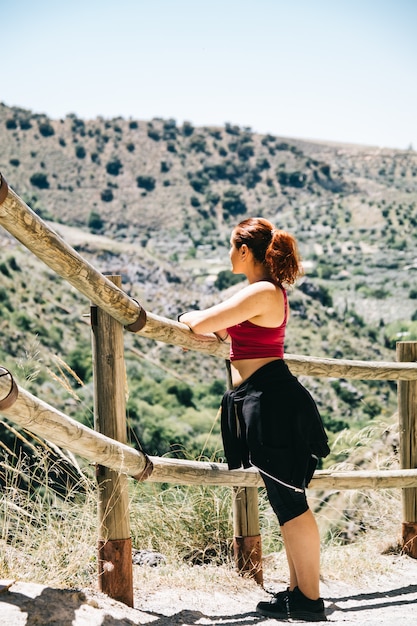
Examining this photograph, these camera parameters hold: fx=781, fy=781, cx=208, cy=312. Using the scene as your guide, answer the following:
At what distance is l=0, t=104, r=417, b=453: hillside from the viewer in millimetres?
30109

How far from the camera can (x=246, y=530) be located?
11.8ft

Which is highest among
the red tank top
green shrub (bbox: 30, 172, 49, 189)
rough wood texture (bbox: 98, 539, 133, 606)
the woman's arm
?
green shrub (bbox: 30, 172, 49, 189)

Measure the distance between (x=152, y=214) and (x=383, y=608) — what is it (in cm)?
6278

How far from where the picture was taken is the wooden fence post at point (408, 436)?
4086 mm

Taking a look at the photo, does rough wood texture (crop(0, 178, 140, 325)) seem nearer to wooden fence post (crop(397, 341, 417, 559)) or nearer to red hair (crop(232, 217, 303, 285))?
red hair (crop(232, 217, 303, 285))

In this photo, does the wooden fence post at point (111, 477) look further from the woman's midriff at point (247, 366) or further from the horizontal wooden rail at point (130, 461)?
the woman's midriff at point (247, 366)

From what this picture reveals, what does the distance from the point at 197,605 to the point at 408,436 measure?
148cm

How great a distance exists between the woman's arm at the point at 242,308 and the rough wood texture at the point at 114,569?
2.98 feet

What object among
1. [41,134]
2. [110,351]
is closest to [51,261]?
[110,351]

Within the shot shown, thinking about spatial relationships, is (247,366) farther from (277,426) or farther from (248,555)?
(248,555)

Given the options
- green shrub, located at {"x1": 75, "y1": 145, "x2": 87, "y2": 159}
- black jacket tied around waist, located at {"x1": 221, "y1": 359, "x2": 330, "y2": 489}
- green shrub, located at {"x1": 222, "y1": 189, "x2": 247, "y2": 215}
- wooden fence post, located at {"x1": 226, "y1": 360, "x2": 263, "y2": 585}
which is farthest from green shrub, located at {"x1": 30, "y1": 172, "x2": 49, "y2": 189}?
black jacket tied around waist, located at {"x1": 221, "y1": 359, "x2": 330, "y2": 489}

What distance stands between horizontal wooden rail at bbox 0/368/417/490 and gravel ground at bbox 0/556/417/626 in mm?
479

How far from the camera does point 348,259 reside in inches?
2138

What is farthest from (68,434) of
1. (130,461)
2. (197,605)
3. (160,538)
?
(160,538)
